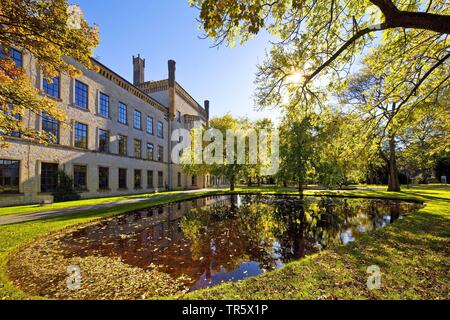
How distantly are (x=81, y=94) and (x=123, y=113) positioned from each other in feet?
19.6

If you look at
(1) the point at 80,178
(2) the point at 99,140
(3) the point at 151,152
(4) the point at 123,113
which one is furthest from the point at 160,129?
(1) the point at 80,178

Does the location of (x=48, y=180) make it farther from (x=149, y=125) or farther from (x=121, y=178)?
(x=149, y=125)

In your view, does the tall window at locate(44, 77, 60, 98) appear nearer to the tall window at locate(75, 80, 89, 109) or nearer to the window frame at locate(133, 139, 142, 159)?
the tall window at locate(75, 80, 89, 109)

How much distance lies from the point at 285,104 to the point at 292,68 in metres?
1.50

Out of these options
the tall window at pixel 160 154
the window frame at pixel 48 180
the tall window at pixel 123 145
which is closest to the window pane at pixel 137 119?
the tall window at pixel 123 145

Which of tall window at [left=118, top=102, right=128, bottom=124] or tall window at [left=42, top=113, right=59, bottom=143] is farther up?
tall window at [left=118, top=102, right=128, bottom=124]

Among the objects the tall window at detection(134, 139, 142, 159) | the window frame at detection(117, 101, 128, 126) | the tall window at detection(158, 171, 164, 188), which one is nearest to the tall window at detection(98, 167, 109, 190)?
the tall window at detection(134, 139, 142, 159)

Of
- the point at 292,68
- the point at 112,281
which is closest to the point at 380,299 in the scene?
the point at 112,281

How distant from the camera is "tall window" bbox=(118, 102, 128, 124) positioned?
25.7m

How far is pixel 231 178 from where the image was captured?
26.3m

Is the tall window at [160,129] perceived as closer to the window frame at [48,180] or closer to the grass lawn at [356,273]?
the window frame at [48,180]

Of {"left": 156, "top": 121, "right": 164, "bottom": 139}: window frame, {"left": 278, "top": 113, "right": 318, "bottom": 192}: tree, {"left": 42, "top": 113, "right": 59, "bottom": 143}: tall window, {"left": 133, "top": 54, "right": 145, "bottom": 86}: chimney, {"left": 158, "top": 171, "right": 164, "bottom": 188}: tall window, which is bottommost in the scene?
{"left": 158, "top": 171, "right": 164, "bottom": 188}: tall window

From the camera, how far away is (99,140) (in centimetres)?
2248

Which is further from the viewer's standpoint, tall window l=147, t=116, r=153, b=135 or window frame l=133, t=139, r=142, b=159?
tall window l=147, t=116, r=153, b=135
